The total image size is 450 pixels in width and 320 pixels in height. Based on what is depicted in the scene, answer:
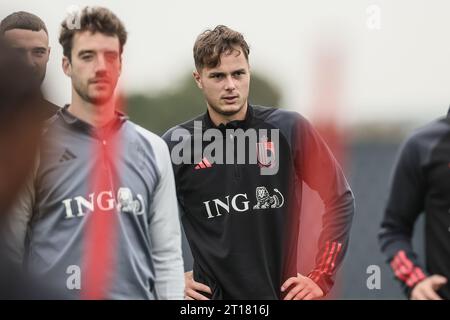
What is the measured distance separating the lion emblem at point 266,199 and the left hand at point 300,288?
38cm

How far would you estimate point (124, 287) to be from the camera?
3.99 metres

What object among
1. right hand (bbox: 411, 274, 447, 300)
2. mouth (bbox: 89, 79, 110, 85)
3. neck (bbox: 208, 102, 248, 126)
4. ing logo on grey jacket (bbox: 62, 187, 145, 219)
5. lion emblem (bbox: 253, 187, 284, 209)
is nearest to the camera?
right hand (bbox: 411, 274, 447, 300)

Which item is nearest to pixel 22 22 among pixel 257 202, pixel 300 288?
pixel 257 202

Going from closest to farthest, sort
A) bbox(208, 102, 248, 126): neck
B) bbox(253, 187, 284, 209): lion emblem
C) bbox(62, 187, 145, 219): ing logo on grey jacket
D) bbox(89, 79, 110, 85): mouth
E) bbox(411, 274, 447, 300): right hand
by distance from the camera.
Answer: bbox(411, 274, 447, 300): right hand
bbox(62, 187, 145, 219): ing logo on grey jacket
bbox(89, 79, 110, 85): mouth
bbox(253, 187, 284, 209): lion emblem
bbox(208, 102, 248, 126): neck

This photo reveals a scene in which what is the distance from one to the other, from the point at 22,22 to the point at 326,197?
5.82ft

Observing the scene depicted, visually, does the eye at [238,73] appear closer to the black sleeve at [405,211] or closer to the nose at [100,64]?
the nose at [100,64]

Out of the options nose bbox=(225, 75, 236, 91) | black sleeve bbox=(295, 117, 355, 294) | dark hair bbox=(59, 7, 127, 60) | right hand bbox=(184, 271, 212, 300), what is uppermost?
dark hair bbox=(59, 7, 127, 60)

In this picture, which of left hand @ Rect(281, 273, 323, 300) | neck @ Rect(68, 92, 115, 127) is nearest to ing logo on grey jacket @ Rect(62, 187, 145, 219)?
neck @ Rect(68, 92, 115, 127)

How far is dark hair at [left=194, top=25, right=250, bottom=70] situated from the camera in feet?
14.0

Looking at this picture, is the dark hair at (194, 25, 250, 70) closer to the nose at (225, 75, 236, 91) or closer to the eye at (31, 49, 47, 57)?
the nose at (225, 75, 236, 91)

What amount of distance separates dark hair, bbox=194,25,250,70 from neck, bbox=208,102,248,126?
256mm

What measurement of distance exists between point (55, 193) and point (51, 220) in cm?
12

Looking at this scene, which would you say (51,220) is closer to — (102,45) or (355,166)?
(102,45)
